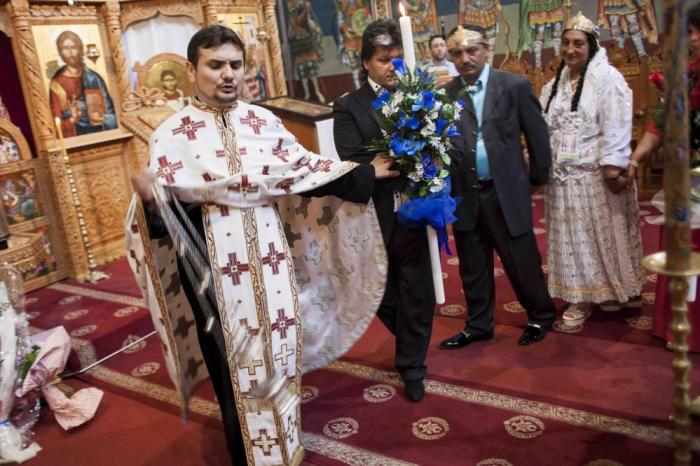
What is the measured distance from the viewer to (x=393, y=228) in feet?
9.90

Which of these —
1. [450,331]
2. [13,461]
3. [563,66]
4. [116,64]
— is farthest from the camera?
[116,64]

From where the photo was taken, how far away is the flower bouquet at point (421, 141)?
264 cm

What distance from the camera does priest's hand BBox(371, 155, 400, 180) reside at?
9.00 ft

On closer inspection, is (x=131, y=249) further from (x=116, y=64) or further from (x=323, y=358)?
(x=116, y=64)

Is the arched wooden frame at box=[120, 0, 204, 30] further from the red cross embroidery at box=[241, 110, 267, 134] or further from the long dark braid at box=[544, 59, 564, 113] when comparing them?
the red cross embroidery at box=[241, 110, 267, 134]

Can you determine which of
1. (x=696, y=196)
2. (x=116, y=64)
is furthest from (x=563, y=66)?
(x=116, y=64)

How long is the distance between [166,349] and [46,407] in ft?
5.73

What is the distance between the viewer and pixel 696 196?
218 centimetres

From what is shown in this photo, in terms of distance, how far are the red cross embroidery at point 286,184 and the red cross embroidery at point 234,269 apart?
32cm

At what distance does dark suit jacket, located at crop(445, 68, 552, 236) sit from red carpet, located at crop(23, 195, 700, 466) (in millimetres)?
823

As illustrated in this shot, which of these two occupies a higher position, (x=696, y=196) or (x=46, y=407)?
(x=696, y=196)

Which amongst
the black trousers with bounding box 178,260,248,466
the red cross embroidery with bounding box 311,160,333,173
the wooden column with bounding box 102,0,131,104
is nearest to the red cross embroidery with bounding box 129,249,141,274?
→ the black trousers with bounding box 178,260,248,466

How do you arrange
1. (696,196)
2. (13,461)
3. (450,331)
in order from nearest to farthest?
(696,196)
(13,461)
(450,331)

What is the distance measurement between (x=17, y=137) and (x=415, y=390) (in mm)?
5220
